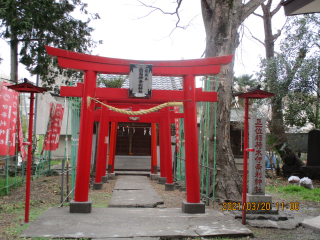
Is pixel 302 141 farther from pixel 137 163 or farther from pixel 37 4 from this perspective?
pixel 37 4

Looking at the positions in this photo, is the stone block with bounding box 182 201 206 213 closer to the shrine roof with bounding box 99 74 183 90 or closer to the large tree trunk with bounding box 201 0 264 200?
the large tree trunk with bounding box 201 0 264 200

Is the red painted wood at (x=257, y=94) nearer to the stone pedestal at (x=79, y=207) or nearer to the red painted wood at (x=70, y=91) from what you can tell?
the red painted wood at (x=70, y=91)

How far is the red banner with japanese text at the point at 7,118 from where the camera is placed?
6.47m

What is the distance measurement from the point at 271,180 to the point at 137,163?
703cm

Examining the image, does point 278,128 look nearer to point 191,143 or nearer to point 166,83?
point 166,83

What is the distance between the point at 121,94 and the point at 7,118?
3.08 m

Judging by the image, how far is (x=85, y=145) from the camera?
5441 millimetres

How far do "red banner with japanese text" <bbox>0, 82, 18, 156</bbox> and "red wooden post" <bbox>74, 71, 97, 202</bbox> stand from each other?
7.08ft

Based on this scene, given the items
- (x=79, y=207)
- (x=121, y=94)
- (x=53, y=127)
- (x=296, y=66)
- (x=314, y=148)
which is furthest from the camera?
(x=296, y=66)

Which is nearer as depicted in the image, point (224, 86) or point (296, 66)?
point (224, 86)

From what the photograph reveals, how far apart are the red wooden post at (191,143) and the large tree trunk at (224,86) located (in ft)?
5.37

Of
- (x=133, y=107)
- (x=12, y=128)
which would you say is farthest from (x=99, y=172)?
(x=12, y=128)
